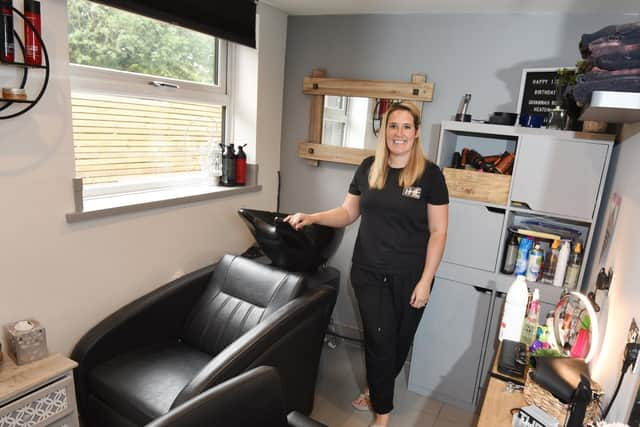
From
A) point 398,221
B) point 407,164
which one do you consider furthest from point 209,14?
point 398,221

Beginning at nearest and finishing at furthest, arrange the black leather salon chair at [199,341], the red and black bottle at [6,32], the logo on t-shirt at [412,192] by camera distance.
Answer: the red and black bottle at [6,32], the black leather salon chair at [199,341], the logo on t-shirt at [412,192]

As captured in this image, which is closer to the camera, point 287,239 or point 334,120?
point 287,239

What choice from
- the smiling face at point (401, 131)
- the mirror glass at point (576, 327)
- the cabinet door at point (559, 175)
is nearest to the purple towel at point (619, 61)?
the mirror glass at point (576, 327)

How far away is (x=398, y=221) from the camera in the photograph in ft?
5.75

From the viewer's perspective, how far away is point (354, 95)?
2.52 m

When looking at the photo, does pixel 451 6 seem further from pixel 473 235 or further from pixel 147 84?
pixel 147 84

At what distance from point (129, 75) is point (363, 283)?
57.5 inches

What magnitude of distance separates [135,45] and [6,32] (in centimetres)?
72

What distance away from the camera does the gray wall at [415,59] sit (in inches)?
82.4

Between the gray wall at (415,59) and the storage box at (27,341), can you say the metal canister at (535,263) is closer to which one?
the gray wall at (415,59)

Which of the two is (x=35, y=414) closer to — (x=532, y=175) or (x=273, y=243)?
(x=273, y=243)

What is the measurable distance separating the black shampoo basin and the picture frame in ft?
3.74

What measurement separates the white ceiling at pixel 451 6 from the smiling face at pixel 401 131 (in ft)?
2.58

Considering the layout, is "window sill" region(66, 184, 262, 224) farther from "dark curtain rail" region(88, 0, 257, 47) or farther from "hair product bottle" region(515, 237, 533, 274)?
"hair product bottle" region(515, 237, 533, 274)
